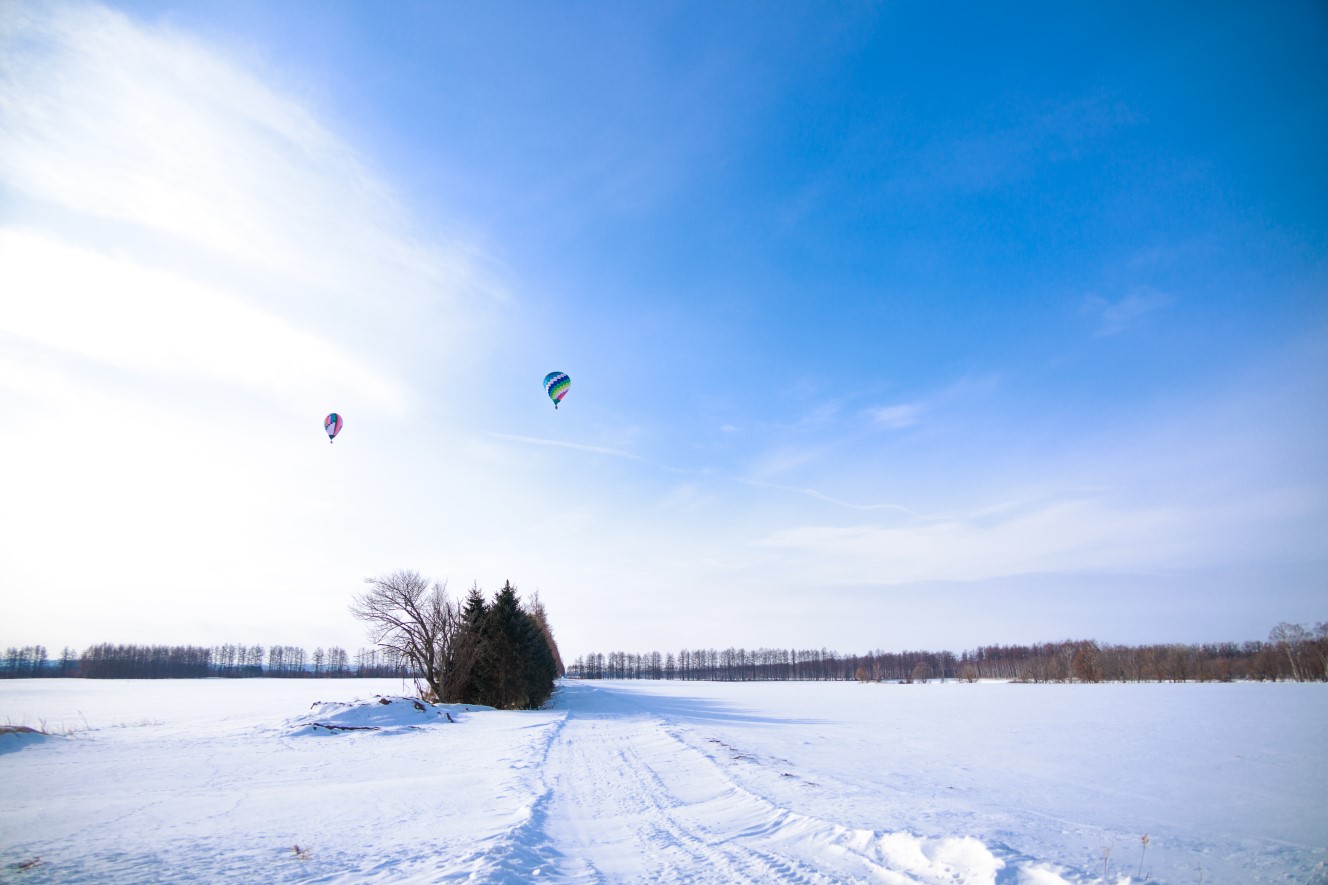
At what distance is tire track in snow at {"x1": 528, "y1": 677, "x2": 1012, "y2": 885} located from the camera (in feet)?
19.1

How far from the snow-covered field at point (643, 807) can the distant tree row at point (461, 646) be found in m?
10.7

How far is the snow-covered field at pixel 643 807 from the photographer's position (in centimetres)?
598

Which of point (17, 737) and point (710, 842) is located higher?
point (710, 842)

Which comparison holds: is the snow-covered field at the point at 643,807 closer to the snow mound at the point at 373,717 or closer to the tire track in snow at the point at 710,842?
the tire track in snow at the point at 710,842

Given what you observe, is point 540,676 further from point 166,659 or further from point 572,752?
point 166,659

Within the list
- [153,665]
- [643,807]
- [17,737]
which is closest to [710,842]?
[643,807]

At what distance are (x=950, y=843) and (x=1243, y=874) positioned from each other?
3.38 m

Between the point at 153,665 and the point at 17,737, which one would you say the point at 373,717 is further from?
the point at 153,665

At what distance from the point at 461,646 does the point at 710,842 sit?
25.7 m

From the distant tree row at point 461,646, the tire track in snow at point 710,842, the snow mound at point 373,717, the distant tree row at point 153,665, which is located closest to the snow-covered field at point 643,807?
the tire track in snow at point 710,842

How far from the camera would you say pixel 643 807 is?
28.8ft

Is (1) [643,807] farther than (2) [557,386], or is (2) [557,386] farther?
(2) [557,386]

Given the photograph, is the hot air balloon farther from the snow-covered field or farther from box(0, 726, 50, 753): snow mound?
box(0, 726, 50, 753): snow mound

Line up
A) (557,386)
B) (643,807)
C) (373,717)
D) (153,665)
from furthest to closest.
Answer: (153,665) < (557,386) < (373,717) < (643,807)
